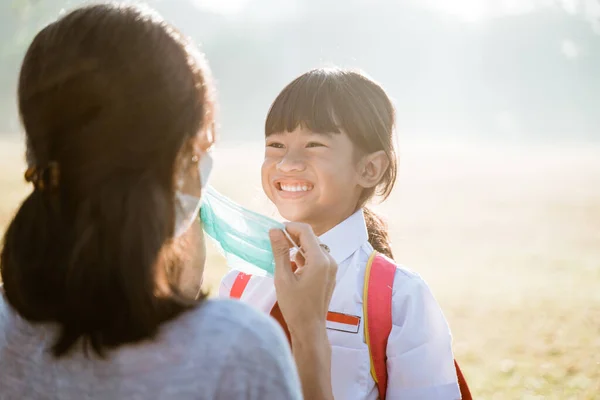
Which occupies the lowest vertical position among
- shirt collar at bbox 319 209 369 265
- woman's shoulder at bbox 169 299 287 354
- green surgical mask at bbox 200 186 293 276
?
shirt collar at bbox 319 209 369 265

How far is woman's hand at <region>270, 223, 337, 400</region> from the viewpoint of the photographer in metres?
1.44

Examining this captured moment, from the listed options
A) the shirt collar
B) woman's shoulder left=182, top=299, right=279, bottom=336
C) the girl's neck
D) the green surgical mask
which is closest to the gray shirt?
woman's shoulder left=182, top=299, right=279, bottom=336

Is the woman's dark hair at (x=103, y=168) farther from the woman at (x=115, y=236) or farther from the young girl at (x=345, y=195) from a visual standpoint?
the young girl at (x=345, y=195)

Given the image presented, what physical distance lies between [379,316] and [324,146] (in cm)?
58

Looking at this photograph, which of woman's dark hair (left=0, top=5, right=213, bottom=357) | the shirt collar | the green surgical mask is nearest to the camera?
woman's dark hair (left=0, top=5, right=213, bottom=357)

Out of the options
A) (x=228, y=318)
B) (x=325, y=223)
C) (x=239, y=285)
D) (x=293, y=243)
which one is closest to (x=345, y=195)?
(x=325, y=223)

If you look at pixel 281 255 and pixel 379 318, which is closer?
pixel 281 255

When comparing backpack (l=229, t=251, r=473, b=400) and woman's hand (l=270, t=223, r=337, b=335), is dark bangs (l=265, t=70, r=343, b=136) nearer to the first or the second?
backpack (l=229, t=251, r=473, b=400)

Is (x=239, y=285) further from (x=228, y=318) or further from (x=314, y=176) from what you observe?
(x=228, y=318)

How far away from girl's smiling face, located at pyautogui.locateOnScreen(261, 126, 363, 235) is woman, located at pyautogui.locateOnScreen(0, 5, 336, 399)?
1037 millimetres

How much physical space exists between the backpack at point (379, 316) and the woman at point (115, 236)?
78cm

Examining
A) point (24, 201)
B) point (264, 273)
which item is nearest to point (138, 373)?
point (24, 201)

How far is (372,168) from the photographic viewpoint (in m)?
2.25

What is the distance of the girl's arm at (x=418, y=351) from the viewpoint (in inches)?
72.3
